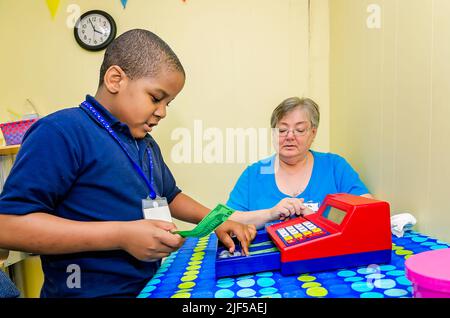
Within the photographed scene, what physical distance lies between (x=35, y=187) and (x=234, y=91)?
4.54 ft

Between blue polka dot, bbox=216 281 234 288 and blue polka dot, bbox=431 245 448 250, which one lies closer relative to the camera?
blue polka dot, bbox=216 281 234 288

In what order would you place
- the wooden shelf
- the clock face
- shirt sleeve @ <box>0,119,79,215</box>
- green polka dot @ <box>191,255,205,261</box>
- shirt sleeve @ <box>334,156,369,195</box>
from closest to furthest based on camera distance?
shirt sleeve @ <box>0,119,79,215</box>, green polka dot @ <box>191,255,205,261</box>, shirt sleeve @ <box>334,156,369,195</box>, the wooden shelf, the clock face

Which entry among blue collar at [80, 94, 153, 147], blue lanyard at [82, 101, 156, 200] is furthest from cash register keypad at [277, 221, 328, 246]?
blue collar at [80, 94, 153, 147]

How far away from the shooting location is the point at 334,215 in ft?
2.70

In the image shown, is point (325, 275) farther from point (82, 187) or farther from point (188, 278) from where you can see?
point (82, 187)

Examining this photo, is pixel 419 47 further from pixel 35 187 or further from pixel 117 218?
pixel 35 187

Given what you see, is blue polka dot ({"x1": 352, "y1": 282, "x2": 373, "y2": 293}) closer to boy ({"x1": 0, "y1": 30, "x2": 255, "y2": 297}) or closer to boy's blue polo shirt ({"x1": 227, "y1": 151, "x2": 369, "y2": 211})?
boy ({"x1": 0, "y1": 30, "x2": 255, "y2": 297})

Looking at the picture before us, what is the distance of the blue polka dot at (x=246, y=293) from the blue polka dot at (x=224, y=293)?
16 mm

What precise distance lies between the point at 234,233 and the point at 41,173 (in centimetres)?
51

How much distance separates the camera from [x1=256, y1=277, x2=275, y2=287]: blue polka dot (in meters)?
0.69

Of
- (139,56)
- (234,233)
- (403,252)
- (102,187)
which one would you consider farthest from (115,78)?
(403,252)

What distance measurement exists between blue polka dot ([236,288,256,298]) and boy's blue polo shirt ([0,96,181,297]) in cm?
33

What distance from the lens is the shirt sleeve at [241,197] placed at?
4.97ft
